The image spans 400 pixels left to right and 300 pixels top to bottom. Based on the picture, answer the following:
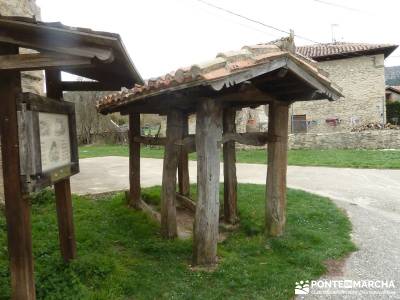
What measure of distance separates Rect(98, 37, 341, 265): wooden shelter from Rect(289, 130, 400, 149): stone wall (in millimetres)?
13667

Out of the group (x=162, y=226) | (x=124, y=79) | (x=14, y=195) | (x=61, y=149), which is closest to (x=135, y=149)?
(x=162, y=226)

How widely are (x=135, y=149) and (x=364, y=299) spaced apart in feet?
14.8

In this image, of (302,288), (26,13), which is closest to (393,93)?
(26,13)

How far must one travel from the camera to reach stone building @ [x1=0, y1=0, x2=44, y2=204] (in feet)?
21.6

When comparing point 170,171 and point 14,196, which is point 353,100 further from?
point 14,196

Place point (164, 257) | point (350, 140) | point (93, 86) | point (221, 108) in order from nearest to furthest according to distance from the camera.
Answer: point (93, 86) < point (221, 108) < point (164, 257) < point (350, 140)

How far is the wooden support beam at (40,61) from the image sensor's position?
8.38ft

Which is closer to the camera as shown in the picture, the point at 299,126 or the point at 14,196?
the point at 14,196

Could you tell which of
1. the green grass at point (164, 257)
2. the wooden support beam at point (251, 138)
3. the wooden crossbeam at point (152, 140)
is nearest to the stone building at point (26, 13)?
the green grass at point (164, 257)

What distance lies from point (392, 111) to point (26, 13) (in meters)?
25.2

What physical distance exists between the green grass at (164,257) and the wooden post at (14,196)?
1.52 feet

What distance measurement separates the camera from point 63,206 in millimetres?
3801

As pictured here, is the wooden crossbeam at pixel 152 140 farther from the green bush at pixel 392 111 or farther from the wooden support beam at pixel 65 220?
the green bush at pixel 392 111

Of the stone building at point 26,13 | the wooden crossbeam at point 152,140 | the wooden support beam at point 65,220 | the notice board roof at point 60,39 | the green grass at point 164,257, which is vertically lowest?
the green grass at point 164,257
